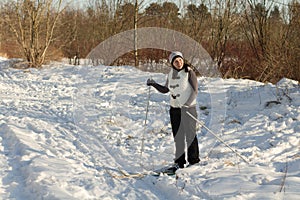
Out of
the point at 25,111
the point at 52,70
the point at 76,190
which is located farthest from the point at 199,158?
the point at 52,70

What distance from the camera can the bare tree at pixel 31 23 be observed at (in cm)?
1524

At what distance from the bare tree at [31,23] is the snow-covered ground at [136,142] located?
565 centimetres

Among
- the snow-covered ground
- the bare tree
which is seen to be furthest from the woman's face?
the bare tree

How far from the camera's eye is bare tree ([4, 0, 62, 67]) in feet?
50.0

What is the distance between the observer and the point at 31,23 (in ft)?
50.7

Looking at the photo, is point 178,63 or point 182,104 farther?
point 182,104

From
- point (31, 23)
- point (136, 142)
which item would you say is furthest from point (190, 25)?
point (136, 142)

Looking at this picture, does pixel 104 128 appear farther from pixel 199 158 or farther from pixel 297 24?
pixel 297 24

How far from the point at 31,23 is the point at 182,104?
1318cm

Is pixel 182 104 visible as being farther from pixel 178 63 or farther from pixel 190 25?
pixel 190 25

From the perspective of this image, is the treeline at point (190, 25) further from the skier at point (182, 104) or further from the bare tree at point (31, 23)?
the skier at point (182, 104)

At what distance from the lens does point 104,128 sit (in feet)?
20.9

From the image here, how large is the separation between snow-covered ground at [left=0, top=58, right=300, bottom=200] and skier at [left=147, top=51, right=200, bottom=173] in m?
0.27

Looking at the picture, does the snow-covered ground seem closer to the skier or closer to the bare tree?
the skier
